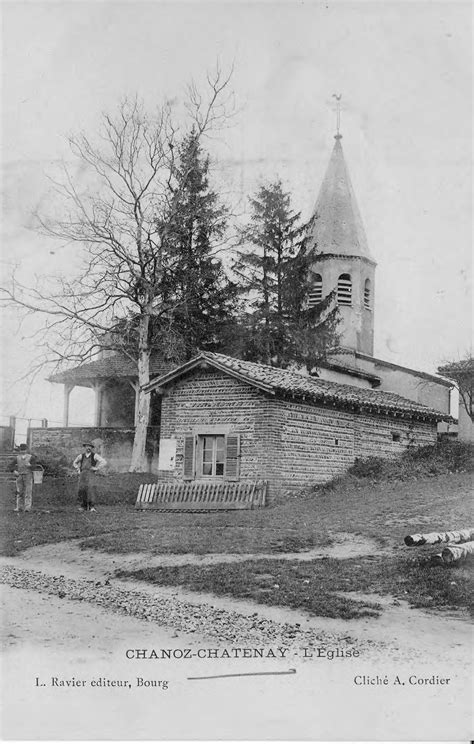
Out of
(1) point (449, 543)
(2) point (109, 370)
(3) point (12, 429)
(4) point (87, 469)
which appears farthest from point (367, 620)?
(2) point (109, 370)

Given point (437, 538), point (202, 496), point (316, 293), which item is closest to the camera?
point (437, 538)

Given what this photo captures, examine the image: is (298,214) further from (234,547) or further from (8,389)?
(234,547)

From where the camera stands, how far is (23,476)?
55.8 ft

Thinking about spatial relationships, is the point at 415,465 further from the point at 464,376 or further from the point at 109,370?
the point at 109,370

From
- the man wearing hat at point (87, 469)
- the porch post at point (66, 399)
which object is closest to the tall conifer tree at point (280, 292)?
the porch post at point (66, 399)

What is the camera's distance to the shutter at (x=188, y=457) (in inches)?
794

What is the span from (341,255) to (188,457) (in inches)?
632

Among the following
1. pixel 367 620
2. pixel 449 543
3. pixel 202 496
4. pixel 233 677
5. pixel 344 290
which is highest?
pixel 344 290

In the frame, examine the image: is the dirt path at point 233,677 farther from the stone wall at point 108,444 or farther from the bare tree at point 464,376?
the bare tree at point 464,376

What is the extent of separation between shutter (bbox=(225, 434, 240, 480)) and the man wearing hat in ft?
11.8

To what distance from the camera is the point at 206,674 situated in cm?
623

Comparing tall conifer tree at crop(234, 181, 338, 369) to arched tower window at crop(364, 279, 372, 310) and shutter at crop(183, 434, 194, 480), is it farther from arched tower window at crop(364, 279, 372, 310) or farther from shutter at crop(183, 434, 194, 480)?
shutter at crop(183, 434, 194, 480)

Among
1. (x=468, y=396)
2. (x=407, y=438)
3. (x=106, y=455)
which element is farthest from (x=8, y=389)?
(x=468, y=396)

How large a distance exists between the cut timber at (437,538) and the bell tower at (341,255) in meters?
22.3
